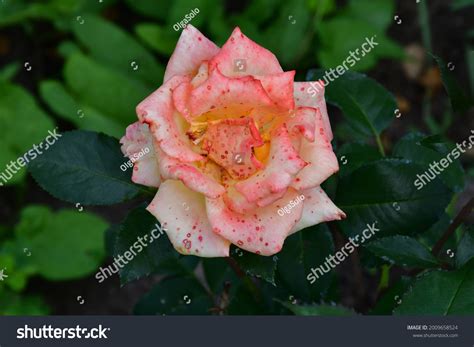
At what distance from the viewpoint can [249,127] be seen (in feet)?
2.46

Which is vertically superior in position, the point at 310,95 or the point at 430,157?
the point at 310,95

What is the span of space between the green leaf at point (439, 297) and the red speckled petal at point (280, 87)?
29 centimetres

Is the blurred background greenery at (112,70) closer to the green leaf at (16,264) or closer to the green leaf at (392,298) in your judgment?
the green leaf at (16,264)

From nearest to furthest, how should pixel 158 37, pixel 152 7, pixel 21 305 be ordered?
pixel 21 305 < pixel 158 37 < pixel 152 7

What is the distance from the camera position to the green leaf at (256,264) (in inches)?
29.9

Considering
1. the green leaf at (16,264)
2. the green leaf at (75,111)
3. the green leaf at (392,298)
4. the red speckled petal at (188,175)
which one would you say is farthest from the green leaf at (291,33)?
the red speckled petal at (188,175)

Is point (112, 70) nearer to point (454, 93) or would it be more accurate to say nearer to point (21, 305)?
point (21, 305)

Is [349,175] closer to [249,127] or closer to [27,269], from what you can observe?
[249,127]

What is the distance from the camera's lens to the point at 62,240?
1823mm

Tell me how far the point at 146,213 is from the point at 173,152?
0.53ft

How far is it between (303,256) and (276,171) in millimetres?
230

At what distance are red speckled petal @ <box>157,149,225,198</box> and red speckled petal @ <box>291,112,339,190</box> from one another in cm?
8

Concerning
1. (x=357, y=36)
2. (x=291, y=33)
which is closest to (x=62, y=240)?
(x=291, y=33)

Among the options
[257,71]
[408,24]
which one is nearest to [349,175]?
[257,71]
